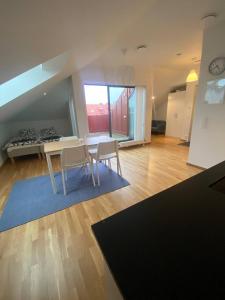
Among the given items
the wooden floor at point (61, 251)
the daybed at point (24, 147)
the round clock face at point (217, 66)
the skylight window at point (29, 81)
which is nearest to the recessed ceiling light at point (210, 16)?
the round clock face at point (217, 66)

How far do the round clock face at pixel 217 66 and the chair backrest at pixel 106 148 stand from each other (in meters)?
2.18

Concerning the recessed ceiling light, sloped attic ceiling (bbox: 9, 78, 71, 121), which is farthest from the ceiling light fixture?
sloped attic ceiling (bbox: 9, 78, 71, 121)

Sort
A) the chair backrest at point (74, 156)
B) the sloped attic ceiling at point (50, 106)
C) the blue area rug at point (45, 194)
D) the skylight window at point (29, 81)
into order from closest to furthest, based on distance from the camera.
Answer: the blue area rug at point (45, 194) → the chair backrest at point (74, 156) → the skylight window at point (29, 81) → the sloped attic ceiling at point (50, 106)

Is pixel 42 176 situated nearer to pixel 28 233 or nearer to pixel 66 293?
pixel 28 233

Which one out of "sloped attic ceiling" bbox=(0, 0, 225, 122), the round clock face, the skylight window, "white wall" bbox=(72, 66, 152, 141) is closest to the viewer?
"sloped attic ceiling" bbox=(0, 0, 225, 122)

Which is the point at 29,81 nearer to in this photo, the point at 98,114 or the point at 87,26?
the point at 87,26

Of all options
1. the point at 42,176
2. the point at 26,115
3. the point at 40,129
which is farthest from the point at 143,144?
the point at 26,115

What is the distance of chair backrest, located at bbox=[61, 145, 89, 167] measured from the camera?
7.27 feet

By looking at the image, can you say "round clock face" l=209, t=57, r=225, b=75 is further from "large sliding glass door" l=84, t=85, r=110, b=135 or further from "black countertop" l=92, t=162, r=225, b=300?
"large sliding glass door" l=84, t=85, r=110, b=135

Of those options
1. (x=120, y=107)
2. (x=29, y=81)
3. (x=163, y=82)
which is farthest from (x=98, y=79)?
(x=163, y=82)

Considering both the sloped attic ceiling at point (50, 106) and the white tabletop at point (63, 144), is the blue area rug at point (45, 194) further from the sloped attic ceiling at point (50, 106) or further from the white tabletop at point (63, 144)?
the sloped attic ceiling at point (50, 106)

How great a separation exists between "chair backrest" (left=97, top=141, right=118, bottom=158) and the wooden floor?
0.68 meters

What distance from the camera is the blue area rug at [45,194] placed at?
1970mm

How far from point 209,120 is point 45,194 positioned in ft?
10.9
